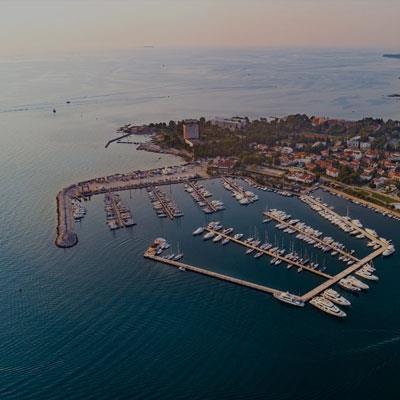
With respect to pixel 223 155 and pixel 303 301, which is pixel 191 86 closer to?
pixel 223 155

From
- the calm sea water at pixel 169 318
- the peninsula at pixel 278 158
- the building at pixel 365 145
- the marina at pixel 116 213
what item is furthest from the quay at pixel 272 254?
the building at pixel 365 145

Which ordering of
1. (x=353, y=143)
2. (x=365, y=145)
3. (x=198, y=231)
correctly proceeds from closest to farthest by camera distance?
(x=198, y=231)
(x=365, y=145)
(x=353, y=143)

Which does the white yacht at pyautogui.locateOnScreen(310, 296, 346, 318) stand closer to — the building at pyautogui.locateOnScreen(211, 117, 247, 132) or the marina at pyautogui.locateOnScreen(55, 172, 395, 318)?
the marina at pyautogui.locateOnScreen(55, 172, 395, 318)

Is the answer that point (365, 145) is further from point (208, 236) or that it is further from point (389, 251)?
point (208, 236)

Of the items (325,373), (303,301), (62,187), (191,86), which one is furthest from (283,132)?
(191,86)

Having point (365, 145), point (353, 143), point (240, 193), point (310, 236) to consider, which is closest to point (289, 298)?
point (310, 236)

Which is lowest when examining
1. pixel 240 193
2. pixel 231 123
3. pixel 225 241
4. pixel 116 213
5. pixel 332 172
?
pixel 225 241
